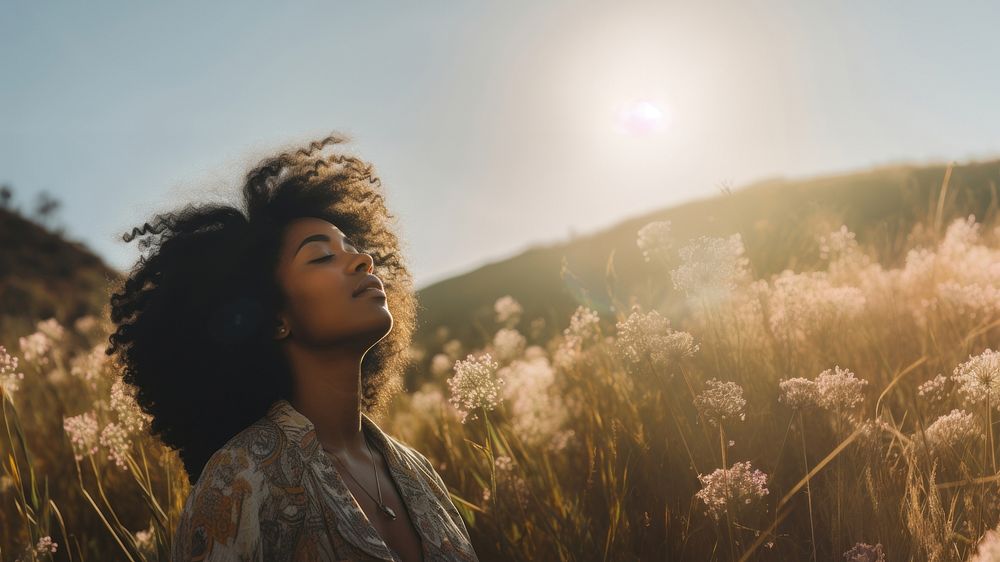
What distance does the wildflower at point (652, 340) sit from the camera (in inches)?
122

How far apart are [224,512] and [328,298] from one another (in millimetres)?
918

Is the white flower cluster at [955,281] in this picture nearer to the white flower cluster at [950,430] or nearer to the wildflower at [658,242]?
the white flower cluster at [950,430]

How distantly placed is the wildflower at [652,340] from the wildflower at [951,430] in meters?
0.94

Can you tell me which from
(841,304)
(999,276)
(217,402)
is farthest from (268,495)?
(999,276)

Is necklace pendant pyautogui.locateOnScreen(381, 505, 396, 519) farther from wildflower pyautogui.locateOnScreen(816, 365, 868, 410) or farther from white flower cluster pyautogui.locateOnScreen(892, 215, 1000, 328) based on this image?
white flower cluster pyautogui.locateOnScreen(892, 215, 1000, 328)

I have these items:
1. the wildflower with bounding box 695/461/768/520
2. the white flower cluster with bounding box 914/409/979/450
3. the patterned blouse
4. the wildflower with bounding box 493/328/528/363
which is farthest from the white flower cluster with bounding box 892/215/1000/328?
the patterned blouse

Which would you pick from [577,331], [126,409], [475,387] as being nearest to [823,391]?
[475,387]

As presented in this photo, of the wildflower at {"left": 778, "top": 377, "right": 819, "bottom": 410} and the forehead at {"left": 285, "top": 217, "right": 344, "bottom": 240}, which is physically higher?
the forehead at {"left": 285, "top": 217, "right": 344, "bottom": 240}

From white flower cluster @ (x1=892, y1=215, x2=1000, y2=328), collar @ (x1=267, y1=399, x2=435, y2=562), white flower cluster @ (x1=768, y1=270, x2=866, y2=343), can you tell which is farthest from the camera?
white flower cluster @ (x1=892, y1=215, x2=1000, y2=328)

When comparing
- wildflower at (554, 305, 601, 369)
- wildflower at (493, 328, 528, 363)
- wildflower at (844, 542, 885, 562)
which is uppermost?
wildflower at (554, 305, 601, 369)

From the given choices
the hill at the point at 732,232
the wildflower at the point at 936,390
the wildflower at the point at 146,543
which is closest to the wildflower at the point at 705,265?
the hill at the point at 732,232

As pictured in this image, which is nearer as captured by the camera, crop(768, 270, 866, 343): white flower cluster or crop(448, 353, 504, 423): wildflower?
crop(448, 353, 504, 423): wildflower

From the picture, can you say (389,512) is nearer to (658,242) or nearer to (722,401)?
(722,401)

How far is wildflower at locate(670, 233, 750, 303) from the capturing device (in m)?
3.38
